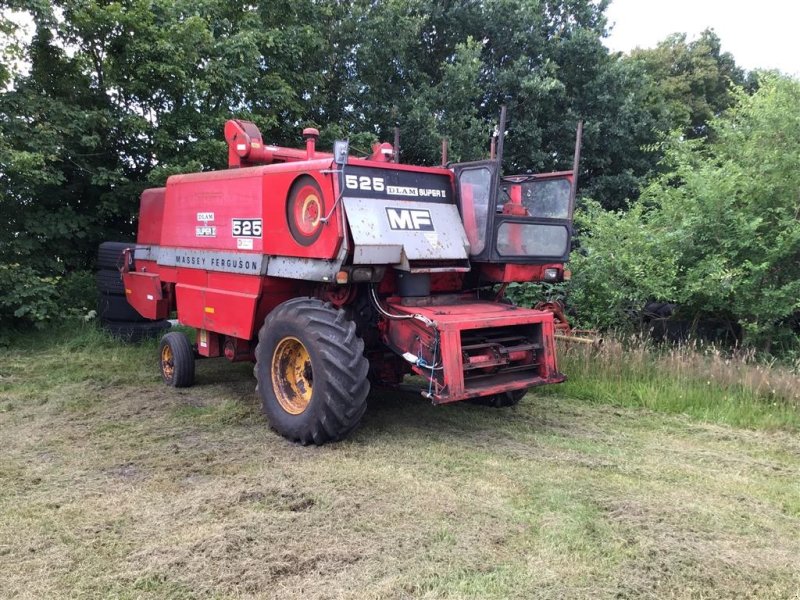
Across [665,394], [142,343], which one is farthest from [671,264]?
[142,343]

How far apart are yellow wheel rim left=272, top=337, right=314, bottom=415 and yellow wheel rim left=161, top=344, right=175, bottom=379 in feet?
6.94

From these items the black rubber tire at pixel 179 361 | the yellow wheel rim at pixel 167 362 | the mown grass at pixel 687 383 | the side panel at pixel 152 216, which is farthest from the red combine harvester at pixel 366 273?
the mown grass at pixel 687 383

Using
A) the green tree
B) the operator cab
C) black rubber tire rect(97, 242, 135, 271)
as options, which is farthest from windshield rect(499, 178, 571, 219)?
the green tree

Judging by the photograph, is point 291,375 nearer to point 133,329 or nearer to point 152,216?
point 152,216

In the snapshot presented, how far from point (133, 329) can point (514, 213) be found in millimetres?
5488

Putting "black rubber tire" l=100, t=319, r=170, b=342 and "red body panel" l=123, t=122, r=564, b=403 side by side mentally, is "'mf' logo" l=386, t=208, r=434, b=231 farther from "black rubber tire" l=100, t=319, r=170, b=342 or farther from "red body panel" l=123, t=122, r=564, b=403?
"black rubber tire" l=100, t=319, r=170, b=342

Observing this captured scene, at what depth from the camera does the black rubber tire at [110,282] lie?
8.29m

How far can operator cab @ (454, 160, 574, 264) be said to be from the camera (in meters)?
→ 5.19

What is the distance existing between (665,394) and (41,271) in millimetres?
7798

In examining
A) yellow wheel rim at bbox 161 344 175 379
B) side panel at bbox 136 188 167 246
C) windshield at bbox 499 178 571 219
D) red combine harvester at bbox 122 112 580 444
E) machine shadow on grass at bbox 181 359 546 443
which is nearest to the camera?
red combine harvester at bbox 122 112 580 444

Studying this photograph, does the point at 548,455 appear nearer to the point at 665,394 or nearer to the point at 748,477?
the point at 748,477

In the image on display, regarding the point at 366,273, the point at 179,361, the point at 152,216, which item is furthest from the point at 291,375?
the point at 152,216

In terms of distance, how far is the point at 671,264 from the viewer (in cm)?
742

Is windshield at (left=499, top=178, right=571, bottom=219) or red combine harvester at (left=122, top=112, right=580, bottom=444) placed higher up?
windshield at (left=499, top=178, right=571, bottom=219)
